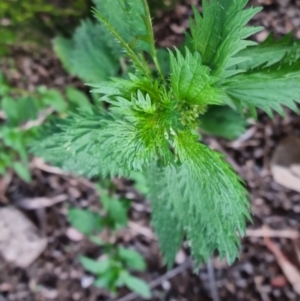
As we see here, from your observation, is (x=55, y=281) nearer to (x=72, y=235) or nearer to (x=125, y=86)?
(x=72, y=235)

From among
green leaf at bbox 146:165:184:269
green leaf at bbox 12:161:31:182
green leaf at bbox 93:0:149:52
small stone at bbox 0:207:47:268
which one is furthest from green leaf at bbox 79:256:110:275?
green leaf at bbox 93:0:149:52

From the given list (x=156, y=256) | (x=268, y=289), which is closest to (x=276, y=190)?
(x=268, y=289)

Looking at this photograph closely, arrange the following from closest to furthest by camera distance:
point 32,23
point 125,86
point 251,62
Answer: point 125,86, point 251,62, point 32,23

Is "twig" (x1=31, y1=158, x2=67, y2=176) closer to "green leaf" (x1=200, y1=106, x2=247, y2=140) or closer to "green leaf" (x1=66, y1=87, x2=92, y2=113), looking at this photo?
"green leaf" (x1=66, y1=87, x2=92, y2=113)

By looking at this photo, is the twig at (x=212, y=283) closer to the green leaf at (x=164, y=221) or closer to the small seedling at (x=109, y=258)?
the small seedling at (x=109, y=258)

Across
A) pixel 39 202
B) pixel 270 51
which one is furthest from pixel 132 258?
pixel 270 51

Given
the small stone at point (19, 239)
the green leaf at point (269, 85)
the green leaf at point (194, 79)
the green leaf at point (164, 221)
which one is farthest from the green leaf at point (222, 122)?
the small stone at point (19, 239)

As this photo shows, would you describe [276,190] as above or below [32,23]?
below
